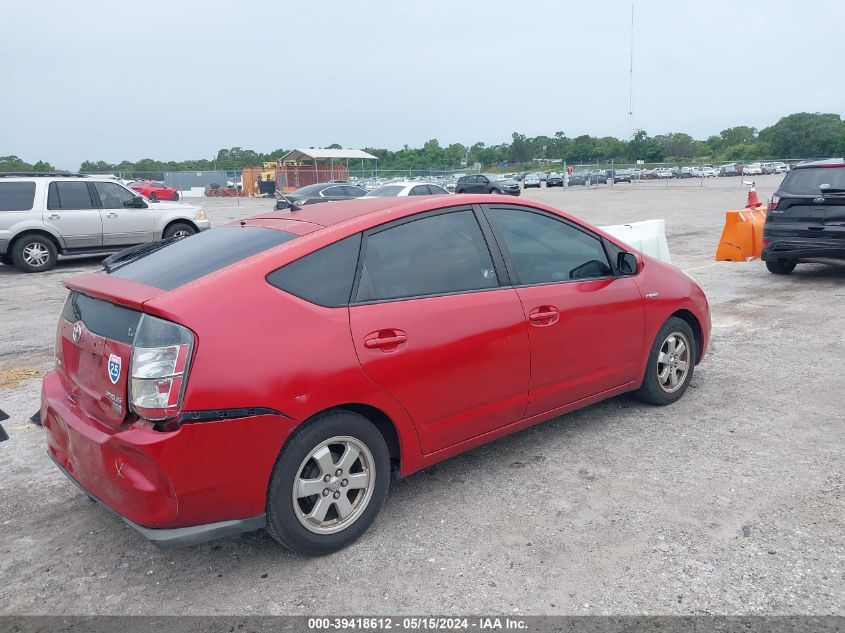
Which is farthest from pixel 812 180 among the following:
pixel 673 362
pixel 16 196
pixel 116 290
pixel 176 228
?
pixel 16 196

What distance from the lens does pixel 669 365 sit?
507 centimetres

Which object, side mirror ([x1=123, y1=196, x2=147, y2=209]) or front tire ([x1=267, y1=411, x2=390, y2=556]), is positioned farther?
side mirror ([x1=123, y1=196, x2=147, y2=209])

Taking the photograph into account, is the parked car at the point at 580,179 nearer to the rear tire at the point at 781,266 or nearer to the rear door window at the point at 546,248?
the rear tire at the point at 781,266

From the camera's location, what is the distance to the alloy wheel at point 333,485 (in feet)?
10.5

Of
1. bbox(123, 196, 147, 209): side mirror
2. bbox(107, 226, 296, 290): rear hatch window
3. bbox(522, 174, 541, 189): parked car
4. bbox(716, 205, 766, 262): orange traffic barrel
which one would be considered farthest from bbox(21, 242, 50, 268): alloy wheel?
bbox(522, 174, 541, 189): parked car

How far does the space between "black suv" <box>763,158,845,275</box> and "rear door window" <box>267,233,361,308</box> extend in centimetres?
819

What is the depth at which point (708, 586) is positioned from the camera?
3.00 metres

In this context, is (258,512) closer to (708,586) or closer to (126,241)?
(708,586)

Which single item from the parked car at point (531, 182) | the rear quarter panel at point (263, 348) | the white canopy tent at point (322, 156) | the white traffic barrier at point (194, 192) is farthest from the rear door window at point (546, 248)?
the parked car at point (531, 182)

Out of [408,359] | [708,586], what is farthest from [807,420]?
[408,359]

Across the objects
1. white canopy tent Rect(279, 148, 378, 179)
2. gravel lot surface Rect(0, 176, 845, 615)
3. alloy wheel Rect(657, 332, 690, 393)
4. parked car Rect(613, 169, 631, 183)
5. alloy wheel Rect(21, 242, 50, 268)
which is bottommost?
gravel lot surface Rect(0, 176, 845, 615)

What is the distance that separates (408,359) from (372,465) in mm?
529

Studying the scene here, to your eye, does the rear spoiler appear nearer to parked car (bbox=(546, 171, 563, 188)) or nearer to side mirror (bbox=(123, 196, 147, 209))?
side mirror (bbox=(123, 196, 147, 209))

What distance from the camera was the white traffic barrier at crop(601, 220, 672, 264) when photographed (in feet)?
24.8
